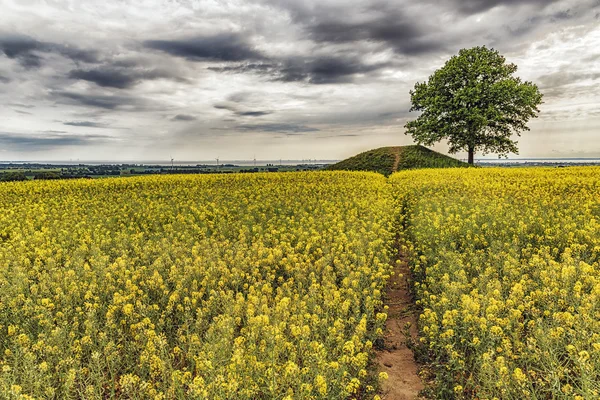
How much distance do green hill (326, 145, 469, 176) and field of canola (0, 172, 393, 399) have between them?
1378 inches

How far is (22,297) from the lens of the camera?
6180mm

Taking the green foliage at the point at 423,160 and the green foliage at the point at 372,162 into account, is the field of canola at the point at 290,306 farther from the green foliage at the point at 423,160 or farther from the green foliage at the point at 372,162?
the green foliage at the point at 372,162

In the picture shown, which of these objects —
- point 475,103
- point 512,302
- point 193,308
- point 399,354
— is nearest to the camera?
point 512,302

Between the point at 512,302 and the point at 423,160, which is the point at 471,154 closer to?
the point at 423,160

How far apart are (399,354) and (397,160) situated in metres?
44.5

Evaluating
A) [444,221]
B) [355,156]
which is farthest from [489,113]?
[444,221]

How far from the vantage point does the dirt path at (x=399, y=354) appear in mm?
5074

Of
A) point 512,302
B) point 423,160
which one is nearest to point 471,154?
point 423,160

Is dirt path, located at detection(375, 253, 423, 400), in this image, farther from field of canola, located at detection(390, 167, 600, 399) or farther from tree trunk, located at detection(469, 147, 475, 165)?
tree trunk, located at detection(469, 147, 475, 165)

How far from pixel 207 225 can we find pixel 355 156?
44.9 meters

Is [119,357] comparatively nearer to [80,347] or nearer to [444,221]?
[80,347]

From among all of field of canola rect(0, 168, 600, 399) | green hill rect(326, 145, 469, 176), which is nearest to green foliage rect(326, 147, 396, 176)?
green hill rect(326, 145, 469, 176)

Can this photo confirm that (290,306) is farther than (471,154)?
No

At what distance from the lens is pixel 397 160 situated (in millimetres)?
48188
